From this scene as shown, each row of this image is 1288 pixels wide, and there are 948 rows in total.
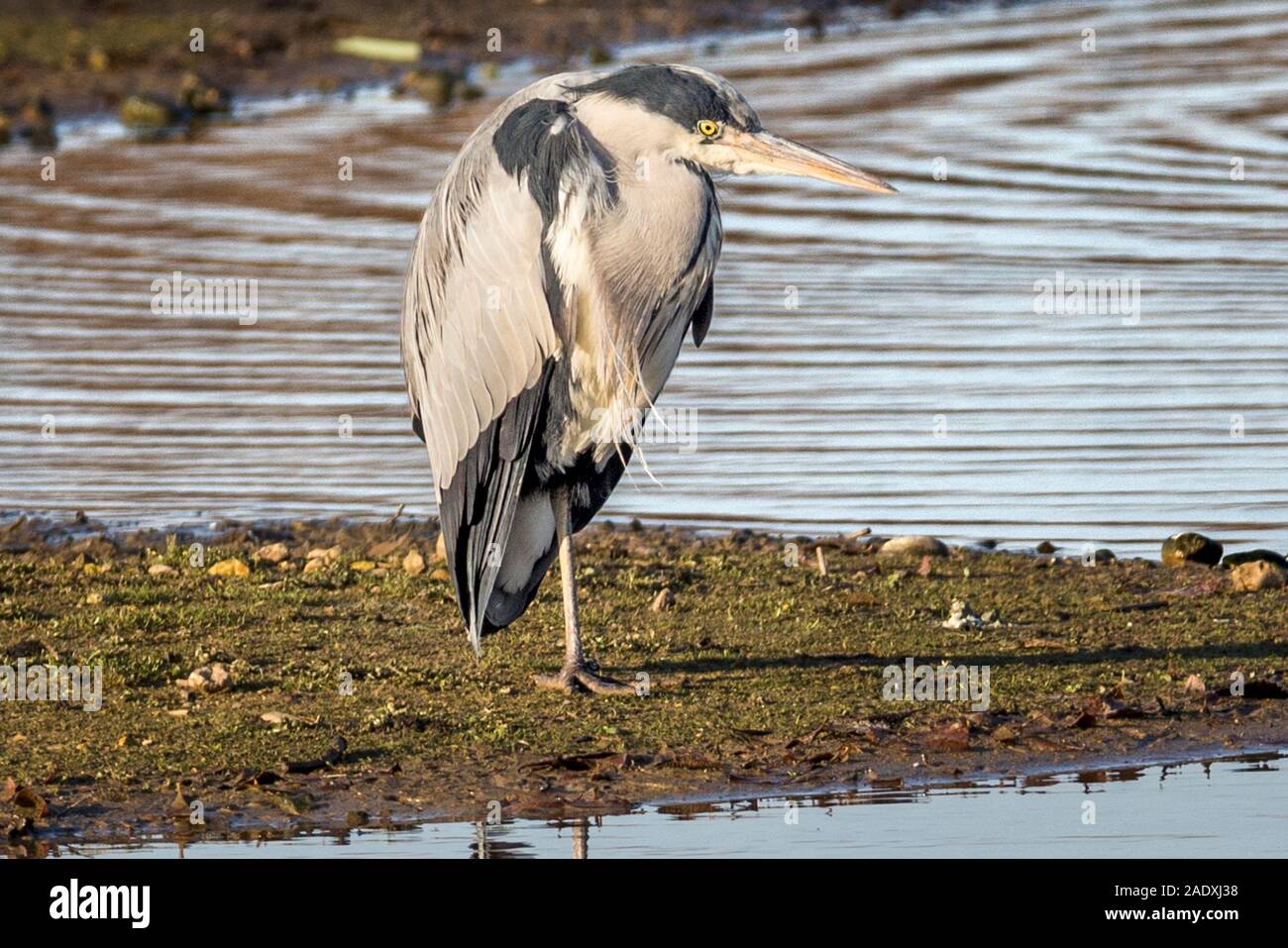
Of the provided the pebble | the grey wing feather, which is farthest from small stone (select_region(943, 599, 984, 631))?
the grey wing feather

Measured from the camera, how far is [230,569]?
9156 mm

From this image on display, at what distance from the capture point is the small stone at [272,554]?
9.36 m

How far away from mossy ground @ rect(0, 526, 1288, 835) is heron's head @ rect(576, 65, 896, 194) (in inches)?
64.8

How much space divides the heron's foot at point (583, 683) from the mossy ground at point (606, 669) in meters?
0.06

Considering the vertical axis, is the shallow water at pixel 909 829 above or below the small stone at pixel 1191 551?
below

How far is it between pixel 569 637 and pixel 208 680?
3.82 feet

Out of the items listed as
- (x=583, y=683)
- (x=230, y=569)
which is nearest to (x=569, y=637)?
(x=583, y=683)

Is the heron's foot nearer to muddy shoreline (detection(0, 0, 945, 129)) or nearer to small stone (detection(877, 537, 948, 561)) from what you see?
small stone (detection(877, 537, 948, 561))

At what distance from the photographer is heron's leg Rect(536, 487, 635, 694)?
7.59 metres

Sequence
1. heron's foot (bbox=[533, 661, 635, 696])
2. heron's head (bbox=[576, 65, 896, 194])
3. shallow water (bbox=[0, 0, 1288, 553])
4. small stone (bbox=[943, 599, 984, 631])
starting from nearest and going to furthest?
heron's head (bbox=[576, 65, 896, 194]), heron's foot (bbox=[533, 661, 635, 696]), small stone (bbox=[943, 599, 984, 631]), shallow water (bbox=[0, 0, 1288, 553])

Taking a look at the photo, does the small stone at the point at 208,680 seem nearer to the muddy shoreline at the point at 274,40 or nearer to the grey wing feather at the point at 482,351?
the grey wing feather at the point at 482,351

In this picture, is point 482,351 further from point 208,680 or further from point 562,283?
point 208,680

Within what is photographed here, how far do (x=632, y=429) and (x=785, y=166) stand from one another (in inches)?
37.6

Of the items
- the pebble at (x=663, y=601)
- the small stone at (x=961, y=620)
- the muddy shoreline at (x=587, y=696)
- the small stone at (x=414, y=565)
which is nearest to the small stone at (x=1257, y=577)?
the muddy shoreline at (x=587, y=696)
